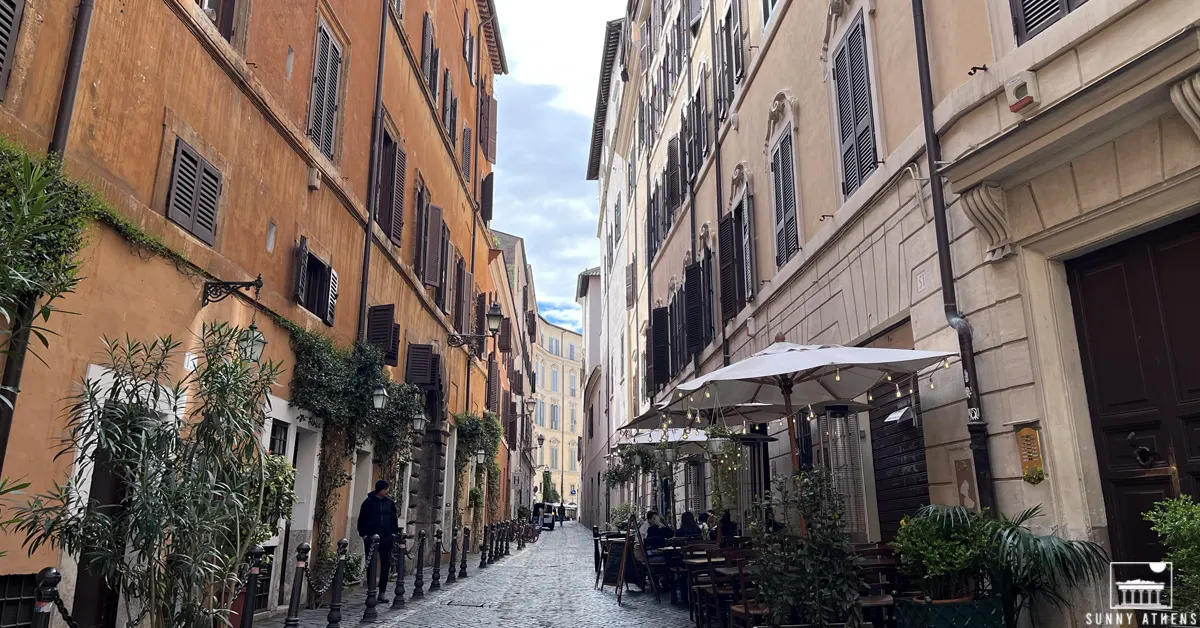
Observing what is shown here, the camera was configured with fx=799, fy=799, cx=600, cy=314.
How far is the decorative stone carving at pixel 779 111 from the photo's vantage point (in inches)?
440

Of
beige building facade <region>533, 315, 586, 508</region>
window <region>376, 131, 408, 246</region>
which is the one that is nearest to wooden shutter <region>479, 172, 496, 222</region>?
window <region>376, 131, 408, 246</region>

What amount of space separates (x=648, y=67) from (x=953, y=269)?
830 inches

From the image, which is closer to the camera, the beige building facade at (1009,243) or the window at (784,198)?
the beige building facade at (1009,243)

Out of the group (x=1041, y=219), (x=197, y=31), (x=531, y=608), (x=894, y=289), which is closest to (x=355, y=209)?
(x=197, y=31)

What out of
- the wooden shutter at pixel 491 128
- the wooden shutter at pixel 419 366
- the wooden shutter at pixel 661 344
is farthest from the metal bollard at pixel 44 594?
the wooden shutter at pixel 491 128

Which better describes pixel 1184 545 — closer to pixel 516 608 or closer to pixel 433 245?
pixel 516 608

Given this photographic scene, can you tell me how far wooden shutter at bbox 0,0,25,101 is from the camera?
17.4 ft

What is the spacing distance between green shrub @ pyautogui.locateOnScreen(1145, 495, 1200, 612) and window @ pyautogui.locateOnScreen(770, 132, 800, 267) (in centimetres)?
697

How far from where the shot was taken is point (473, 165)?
78.2ft

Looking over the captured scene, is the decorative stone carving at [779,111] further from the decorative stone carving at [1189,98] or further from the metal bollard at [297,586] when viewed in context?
the metal bollard at [297,586]

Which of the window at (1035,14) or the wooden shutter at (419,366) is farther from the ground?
the window at (1035,14)

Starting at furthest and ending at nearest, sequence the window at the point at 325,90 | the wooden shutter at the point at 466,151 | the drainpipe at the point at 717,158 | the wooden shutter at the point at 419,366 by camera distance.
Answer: the wooden shutter at the point at 466,151
the drainpipe at the point at 717,158
the wooden shutter at the point at 419,366
the window at the point at 325,90

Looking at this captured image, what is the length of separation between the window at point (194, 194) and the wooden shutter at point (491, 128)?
60.8 feet

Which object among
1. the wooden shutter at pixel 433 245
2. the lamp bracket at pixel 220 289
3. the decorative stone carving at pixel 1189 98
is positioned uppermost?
the wooden shutter at pixel 433 245
